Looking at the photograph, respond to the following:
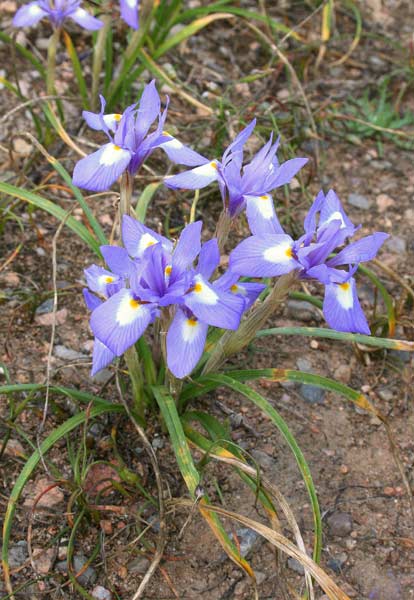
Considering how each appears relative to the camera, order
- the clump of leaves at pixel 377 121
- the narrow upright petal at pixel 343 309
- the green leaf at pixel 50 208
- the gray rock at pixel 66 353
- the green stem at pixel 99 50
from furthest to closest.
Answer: the clump of leaves at pixel 377 121, the green stem at pixel 99 50, the gray rock at pixel 66 353, the green leaf at pixel 50 208, the narrow upright petal at pixel 343 309

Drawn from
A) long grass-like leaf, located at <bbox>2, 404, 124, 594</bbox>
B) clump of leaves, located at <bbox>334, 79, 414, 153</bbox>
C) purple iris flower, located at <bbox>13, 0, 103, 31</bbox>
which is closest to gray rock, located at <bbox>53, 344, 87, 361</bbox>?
long grass-like leaf, located at <bbox>2, 404, 124, 594</bbox>

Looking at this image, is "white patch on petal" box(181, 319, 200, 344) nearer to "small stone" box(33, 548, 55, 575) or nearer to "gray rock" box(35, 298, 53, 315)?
"small stone" box(33, 548, 55, 575)

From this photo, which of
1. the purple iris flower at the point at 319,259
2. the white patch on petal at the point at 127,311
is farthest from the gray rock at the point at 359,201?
the white patch on petal at the point at 127,311

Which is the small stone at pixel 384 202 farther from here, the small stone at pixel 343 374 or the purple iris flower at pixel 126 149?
the purple iris flower at pixel 126 149

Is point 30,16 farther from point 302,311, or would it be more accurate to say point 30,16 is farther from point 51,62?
point 302,311

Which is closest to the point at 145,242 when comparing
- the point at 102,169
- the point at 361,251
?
→ the point at 102,169
